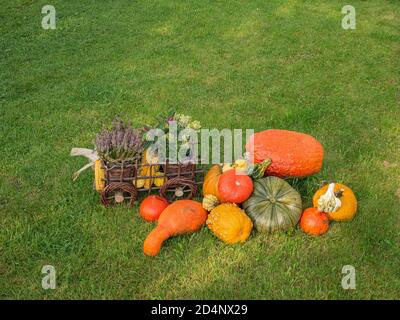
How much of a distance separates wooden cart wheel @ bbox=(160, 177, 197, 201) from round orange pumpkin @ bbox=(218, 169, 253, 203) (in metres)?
0.31

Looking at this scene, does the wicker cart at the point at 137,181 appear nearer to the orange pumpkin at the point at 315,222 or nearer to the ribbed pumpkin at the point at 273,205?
the ribbed pumpkin at the point at 273,205

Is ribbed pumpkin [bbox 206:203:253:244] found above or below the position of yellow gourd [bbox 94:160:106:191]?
below

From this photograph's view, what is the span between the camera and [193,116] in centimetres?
603

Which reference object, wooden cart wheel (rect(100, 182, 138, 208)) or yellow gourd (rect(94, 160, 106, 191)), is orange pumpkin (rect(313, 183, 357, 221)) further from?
yellow gourd (rect(94, 160, 106, 191))

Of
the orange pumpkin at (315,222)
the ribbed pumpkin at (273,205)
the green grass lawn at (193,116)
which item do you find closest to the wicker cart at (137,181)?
the green grass lawn at (193,116)

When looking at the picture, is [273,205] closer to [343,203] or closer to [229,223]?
[229,223]

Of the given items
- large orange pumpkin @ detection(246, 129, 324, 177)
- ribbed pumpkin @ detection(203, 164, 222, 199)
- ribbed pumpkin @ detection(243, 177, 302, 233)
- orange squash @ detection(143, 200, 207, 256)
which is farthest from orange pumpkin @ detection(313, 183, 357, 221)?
orange squash @ detection(143, 200, 207, 256)

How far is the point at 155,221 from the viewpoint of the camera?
4254 millimetres

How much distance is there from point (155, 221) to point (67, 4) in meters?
6.92

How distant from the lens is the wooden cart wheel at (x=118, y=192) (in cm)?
427

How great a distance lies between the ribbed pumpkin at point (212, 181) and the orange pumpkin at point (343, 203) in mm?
854

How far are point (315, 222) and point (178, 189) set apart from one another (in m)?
1.20

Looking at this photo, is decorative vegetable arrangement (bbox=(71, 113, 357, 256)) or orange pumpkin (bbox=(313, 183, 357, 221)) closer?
decorative vegetable arrangement (bbox=(71, 113, 357, 256))

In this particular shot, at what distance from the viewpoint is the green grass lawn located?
379 centimetres
